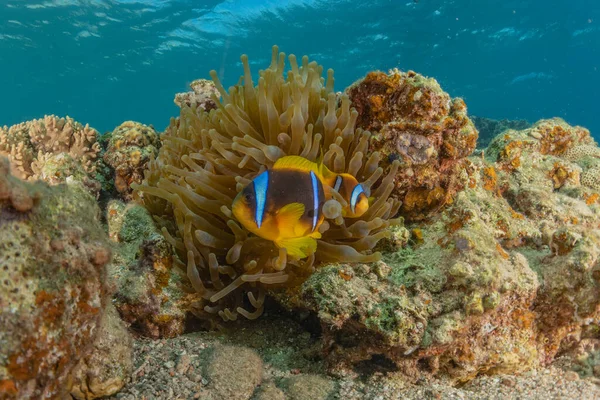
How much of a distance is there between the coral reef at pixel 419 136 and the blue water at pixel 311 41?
25972mm

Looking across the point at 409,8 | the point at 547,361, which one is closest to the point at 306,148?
the point at 547,361

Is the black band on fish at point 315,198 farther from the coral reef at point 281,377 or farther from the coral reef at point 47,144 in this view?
the coral reef at point 47,144

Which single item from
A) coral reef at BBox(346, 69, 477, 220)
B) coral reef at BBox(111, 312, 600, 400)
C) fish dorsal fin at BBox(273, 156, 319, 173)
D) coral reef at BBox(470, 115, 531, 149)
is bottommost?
coral reef at BBox(111, 312, 600, 400)

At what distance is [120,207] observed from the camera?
9.14 ft

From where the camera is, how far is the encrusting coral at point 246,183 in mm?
2383

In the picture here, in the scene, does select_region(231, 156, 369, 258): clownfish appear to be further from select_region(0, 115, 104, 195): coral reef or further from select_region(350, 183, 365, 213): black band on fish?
select_region(0, 115, 104, 195): coral reef

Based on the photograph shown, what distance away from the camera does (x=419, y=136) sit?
2.69 metres

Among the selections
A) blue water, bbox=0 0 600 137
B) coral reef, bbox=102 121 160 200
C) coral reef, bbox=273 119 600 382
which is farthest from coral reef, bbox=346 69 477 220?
blue water, bbox=0 0 600 137

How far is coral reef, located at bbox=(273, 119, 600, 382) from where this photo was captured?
6.96 feet

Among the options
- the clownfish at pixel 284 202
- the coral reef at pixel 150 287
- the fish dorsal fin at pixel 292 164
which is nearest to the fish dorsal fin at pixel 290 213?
the clownfish at pixel 284 202

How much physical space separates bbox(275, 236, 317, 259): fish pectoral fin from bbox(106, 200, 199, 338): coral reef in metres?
0.74

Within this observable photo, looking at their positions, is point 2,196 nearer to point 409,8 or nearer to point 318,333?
point 318,333

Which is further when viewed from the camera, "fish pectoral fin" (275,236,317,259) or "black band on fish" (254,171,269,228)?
"fish pectoral fin" (275,236,317,259)

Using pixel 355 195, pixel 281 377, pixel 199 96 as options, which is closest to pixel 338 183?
pixel 355 195
